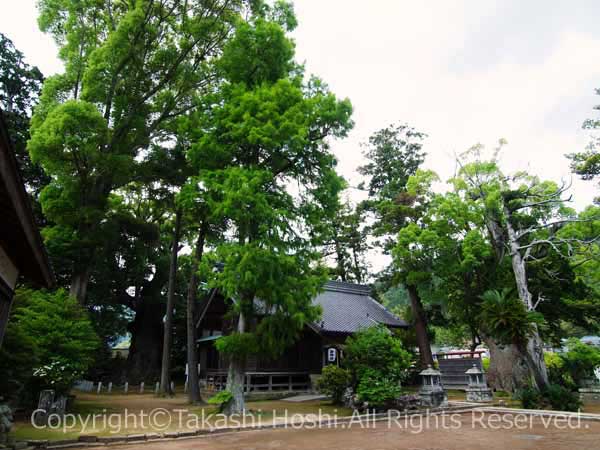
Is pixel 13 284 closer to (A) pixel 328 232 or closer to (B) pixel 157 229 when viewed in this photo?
(A) pixel 328 232

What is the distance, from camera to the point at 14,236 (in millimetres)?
6016

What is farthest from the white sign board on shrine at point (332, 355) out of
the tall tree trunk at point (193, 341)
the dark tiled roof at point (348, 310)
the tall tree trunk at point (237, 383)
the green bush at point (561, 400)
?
the green bush at point (561, 400)

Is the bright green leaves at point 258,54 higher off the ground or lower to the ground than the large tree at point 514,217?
higher

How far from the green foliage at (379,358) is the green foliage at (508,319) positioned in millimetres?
3496

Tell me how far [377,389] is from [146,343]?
22.2m

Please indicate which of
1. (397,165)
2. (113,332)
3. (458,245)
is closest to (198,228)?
(458,245)

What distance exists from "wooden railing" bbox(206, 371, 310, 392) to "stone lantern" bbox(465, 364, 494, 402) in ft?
25.1

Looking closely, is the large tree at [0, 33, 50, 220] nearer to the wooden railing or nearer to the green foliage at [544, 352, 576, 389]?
the wooden railing

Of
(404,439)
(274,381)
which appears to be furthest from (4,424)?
(274,381)

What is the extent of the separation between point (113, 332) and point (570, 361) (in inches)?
1171

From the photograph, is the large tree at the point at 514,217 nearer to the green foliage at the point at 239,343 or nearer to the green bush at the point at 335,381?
the green bush at the point at 335,381

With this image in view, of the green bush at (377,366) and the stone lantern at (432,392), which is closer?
the green bush at (377,366)

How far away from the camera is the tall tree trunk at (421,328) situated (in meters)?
19.8

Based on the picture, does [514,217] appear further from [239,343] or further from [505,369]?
[239,343]
